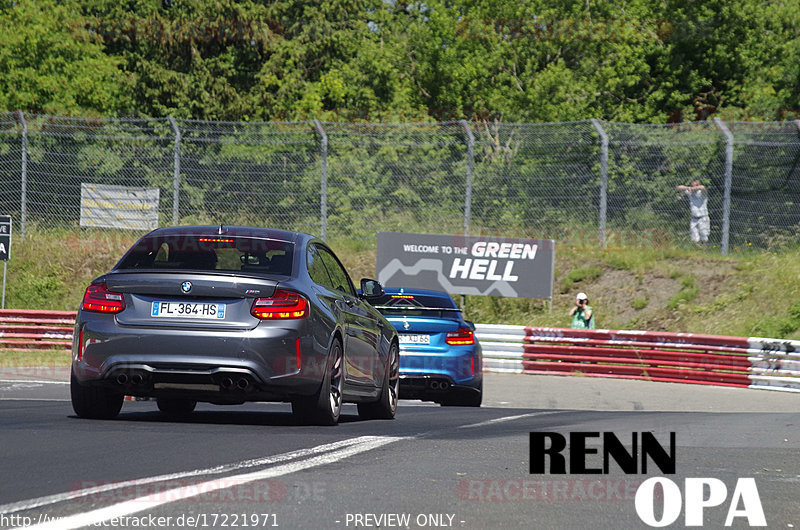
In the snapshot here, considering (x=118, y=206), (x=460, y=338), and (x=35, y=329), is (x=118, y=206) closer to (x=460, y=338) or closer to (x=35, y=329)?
(x=35, y=329)

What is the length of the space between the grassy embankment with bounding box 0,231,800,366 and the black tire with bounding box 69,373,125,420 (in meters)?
15.4

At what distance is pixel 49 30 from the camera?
40.9 m

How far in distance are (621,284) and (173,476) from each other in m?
23.4

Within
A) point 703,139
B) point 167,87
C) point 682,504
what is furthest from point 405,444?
point 167,87

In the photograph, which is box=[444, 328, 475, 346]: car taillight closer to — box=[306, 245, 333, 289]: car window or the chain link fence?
box=[306, 245, 333, 289]: car window

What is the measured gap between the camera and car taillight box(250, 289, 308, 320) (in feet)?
30.1

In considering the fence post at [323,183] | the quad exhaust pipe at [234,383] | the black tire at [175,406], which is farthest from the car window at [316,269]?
the fence post at [323,183]

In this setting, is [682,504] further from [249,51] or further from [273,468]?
[249,51]

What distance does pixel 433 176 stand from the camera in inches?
1128

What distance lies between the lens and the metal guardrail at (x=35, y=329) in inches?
1019

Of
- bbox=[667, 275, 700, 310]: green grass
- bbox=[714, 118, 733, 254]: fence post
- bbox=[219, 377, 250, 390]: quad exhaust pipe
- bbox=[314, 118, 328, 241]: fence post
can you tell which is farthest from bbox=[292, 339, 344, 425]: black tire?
bbox=[667, 275, 700, 310]: green grass

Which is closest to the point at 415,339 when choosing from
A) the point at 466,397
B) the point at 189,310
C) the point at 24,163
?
the point at 466,397

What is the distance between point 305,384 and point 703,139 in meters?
19.7

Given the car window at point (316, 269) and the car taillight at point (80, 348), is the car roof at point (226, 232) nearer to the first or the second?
the car window at point (316, 269)
